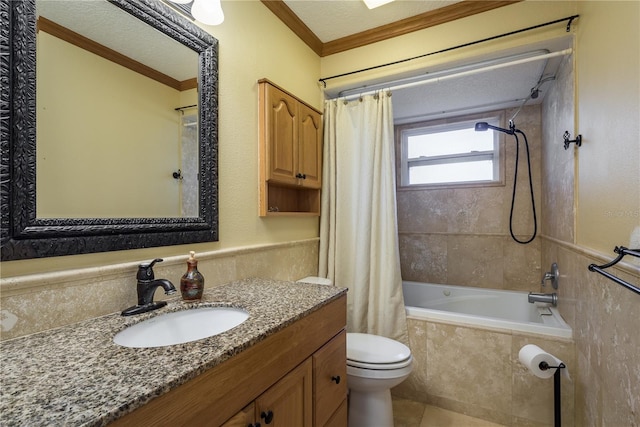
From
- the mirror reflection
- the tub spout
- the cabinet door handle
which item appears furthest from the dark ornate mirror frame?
the tub spout

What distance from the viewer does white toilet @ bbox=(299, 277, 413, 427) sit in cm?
147

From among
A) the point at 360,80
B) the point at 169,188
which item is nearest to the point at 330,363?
the point at 169,188

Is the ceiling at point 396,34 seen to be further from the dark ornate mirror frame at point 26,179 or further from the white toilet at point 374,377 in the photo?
the white toilet at point 374,377

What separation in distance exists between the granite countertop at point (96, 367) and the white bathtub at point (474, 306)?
129 cm

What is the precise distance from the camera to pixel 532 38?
1716 mm

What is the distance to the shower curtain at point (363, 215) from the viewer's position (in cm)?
199

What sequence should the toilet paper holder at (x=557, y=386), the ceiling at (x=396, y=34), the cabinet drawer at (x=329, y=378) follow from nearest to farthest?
the cabinet drawer at (x=329, y=378), the ceiling at (x=396, y=34), the toilet paper holder at (x=557, y=386)

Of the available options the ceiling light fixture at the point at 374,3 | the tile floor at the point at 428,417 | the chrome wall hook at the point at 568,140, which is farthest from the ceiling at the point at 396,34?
the tile floor at the point at 428,417

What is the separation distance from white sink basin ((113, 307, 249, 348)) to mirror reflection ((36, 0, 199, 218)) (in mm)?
402

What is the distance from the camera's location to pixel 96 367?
25.2 inches

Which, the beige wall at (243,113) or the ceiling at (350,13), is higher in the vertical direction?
the ceiling at (350,13)

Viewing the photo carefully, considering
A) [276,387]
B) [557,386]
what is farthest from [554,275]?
[276,387]

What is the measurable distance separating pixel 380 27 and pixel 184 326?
2.19 metres

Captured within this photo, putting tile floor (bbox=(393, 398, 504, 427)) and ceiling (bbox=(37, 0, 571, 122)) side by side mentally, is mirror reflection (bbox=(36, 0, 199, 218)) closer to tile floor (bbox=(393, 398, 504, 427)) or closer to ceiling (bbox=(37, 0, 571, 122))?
→ ceiling (bbox=(37, 0, 571, 122))
